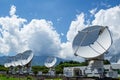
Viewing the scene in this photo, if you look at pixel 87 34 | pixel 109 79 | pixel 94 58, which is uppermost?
pixel 87 34

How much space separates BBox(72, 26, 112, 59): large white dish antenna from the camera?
151ft

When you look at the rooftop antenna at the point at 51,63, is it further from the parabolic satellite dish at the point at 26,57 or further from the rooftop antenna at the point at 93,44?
the rooftop antenna at the point at 93,44

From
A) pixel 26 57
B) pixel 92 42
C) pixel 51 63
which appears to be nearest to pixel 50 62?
pixel 51 63

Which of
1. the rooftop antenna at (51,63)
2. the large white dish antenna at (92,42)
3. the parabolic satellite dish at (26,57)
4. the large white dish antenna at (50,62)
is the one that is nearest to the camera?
the large white dish antenna at (92,42)

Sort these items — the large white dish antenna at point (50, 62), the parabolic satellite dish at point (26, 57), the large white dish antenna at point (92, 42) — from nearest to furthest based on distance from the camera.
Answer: the large white dish antenna at point (92, 42)
the parabolic satellite dish at point (26, 57)
the large white dish antenna at point (50, 62)

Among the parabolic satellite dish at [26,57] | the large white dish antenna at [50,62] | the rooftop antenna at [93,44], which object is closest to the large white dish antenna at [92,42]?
the rooftop antenna at [93,44]

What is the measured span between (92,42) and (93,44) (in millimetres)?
472

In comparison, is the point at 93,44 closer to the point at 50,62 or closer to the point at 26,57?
the point at 26,57

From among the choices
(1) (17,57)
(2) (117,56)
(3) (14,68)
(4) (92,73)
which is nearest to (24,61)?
(1) (17,57)

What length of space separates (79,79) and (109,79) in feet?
16.5

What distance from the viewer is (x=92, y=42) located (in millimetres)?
47688

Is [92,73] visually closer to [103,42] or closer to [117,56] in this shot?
[103,42]

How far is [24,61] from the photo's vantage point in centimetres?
8962

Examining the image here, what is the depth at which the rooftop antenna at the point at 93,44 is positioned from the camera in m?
46.0
